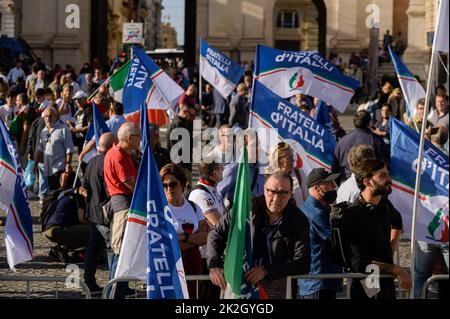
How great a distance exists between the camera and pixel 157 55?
2114 inches

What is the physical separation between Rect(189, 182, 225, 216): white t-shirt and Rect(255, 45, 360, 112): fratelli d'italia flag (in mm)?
4648

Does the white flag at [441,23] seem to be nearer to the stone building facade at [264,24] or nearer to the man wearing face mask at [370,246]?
the man wearing face mask at [370,246]

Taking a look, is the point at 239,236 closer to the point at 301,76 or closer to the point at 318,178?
the point at 318,178

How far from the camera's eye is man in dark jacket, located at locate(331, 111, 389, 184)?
1170 centimetres

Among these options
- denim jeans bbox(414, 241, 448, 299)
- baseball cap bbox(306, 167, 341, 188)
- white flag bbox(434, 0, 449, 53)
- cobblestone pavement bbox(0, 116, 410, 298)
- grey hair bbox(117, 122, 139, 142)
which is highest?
white flag bbox(434, 0, 449, 53)

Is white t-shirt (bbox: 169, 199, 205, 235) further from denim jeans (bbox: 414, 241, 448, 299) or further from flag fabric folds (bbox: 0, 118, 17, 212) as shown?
denim jeans (bbox: 414, 241, 448, 299)

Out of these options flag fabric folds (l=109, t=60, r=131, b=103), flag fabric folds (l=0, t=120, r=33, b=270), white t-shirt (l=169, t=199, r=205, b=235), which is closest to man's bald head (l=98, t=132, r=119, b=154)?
flag fabric folds (l=0, t=120, r=33, b=270)

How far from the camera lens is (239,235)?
611 centimetres

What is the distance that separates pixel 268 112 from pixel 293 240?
4342 mm

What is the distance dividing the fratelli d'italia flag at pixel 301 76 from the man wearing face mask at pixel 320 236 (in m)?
5.62

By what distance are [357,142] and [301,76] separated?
91.6 inches

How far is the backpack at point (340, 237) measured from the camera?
680 centimetres

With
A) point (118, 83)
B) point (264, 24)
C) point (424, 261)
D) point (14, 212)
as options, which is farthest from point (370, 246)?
point (264, 24)

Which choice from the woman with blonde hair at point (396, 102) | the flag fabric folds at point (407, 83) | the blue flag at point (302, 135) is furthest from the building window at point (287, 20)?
the blue flag at point (302, 135)
